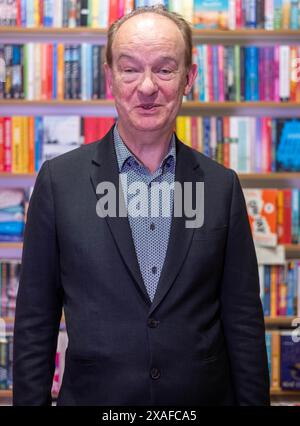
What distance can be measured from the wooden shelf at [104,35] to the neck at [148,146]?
1470 mm

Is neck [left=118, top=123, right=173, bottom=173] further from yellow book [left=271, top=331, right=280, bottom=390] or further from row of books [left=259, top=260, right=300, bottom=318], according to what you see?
yellow book [left=271, top=331, right=280, bottom=390]

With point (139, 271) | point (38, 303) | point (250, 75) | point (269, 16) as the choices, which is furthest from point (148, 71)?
point (269, 16)

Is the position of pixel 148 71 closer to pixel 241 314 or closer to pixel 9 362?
pixel 241 314

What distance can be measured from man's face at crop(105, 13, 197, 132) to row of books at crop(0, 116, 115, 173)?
1.39 meters

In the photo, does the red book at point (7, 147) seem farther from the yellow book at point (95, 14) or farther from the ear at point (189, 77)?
the ear at point (189, 77)

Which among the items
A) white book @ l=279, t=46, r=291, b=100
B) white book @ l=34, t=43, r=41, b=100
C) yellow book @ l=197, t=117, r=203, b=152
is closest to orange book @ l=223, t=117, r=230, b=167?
yellow book @ l=197, t=117, r=203, b=152

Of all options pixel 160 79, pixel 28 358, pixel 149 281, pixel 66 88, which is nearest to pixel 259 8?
pixel 66 88

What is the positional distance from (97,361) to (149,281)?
203 millimetres

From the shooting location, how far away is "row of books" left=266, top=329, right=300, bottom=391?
9.05 ft

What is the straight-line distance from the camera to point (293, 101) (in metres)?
2.75

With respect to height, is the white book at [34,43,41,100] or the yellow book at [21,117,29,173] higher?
the white book at [34,43,41,100]

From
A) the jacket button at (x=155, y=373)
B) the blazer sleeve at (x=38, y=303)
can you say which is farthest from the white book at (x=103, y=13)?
the jacket button at (x=155, y=373)

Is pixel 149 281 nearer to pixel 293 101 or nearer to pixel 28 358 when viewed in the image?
pixel 28 358
